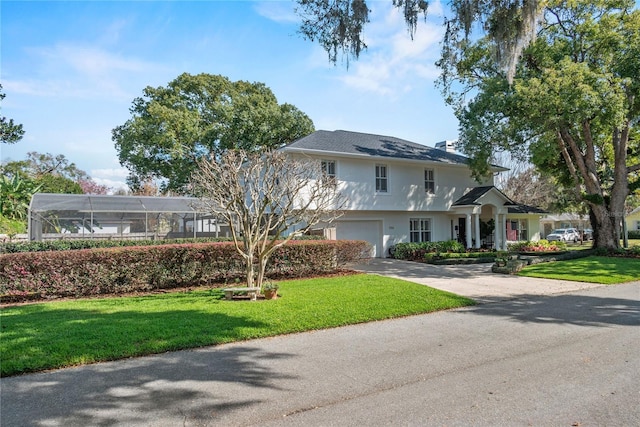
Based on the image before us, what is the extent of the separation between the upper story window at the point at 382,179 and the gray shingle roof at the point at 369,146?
77 centimetres

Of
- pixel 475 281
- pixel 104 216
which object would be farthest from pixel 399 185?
pixel 104 216

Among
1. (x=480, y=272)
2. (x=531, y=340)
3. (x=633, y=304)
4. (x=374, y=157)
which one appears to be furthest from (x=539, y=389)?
(x=374, y=157)

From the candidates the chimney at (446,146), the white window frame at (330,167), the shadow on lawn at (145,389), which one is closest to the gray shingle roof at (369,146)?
the white window frame at (330,167)

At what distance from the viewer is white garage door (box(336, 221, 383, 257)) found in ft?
66.9

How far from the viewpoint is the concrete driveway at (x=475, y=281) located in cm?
1093

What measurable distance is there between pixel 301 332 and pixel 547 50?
692 inches

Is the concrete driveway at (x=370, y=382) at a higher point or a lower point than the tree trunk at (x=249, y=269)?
lower

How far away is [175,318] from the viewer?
7.46m

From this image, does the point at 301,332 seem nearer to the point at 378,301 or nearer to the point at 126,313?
the point at 378,301

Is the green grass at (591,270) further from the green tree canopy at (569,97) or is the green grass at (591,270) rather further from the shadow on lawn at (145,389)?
the shadow on lawn at (145,389)

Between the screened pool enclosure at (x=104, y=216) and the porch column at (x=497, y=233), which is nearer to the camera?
the screened pool enclosure at (x=104, y=216)

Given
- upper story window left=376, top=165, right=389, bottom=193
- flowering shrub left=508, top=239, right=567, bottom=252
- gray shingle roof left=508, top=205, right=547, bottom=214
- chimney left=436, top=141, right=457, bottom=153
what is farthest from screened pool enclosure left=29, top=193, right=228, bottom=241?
A: gray shingle roof left=508, top=205, right=547, bottom=214

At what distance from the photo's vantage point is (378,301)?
9.15m

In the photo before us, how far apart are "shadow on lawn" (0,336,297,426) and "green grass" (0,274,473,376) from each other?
0.45m
